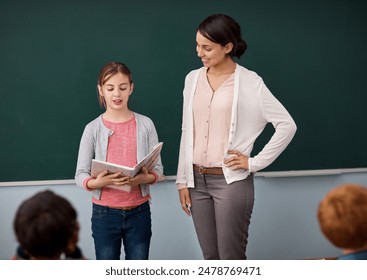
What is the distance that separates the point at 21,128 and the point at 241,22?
4.92 ft

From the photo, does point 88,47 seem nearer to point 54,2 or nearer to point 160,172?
point 54,2

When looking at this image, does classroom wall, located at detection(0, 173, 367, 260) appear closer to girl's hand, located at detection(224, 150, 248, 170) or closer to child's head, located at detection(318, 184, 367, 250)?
girl's hand, located at detection(224, 150, 248, 170)

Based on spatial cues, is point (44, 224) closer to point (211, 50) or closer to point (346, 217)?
point (346, 217)

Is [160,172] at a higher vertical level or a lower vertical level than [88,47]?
lower

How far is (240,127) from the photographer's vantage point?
8.25 ft

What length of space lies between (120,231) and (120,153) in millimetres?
400

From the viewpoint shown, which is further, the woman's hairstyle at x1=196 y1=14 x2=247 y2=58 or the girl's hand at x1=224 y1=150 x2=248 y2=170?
the girl's hand at x1=224 y1=150 x2=248 y2=170

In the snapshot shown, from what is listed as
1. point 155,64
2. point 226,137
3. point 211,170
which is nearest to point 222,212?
point 211,170

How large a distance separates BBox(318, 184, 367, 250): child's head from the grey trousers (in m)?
0.83

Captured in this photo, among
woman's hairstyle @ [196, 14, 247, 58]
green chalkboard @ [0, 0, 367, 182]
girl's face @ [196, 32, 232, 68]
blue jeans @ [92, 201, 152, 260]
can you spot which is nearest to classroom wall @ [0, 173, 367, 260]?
green chalkboard @ [0, 0, 367, 182]

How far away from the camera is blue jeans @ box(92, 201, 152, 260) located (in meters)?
2.53

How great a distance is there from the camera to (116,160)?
2539 millimetres

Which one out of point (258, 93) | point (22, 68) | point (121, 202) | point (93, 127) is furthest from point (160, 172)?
point (22, 68)

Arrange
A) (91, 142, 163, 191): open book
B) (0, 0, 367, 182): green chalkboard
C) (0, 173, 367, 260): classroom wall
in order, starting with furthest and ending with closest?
1. (0, 173, 367, 260): classroom wall
2. (0, 0, 367, 182): green chalkboard
3. (91, 142, 163, 191): open book
